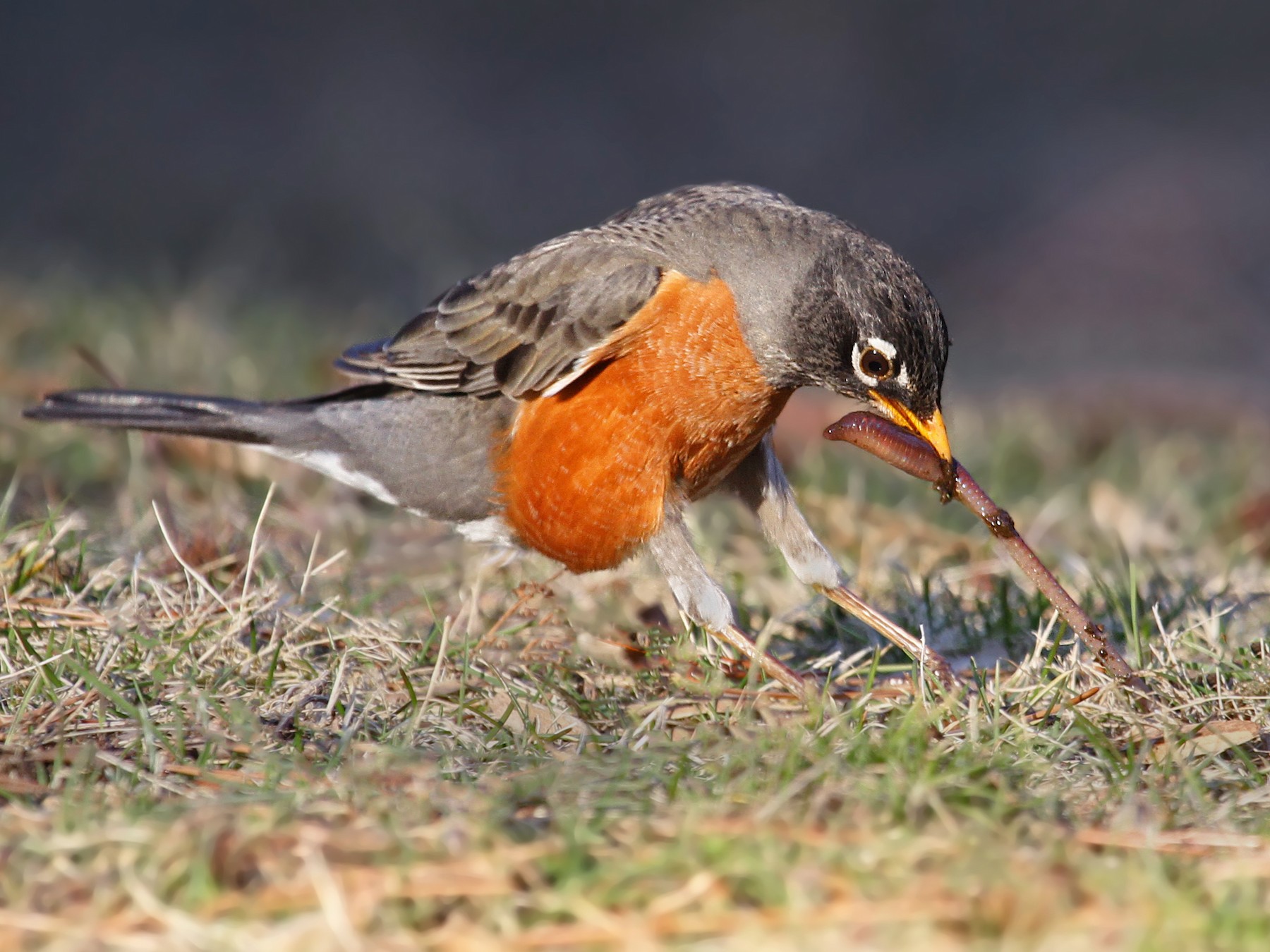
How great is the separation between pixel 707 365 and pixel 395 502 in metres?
1.41

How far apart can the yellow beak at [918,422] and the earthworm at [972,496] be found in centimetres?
8

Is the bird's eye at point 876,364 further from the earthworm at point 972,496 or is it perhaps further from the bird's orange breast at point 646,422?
the bird's orange breast at point 646,422

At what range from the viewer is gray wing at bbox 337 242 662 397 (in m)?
4.25

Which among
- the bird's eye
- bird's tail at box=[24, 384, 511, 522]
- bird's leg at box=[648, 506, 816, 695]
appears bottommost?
bird's leg at box=[648, 506, 816, 695]

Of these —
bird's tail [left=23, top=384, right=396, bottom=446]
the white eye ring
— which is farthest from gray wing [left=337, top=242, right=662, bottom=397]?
the white eye ring

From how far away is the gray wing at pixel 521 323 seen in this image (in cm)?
425

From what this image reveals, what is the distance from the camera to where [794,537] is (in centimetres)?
450

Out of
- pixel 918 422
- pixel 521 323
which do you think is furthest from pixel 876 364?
pixel 521 323

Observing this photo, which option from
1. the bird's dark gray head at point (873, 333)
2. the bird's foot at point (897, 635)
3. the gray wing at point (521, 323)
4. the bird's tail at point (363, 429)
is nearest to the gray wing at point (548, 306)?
the gray wing at point (521, 323)

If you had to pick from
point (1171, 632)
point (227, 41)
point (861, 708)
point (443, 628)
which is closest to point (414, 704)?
point (443, 628)

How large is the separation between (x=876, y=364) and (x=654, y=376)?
65cm

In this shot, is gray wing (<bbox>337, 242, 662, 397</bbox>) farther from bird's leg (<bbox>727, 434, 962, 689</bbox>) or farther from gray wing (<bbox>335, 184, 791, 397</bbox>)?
bird's leg (<bbox>727, 434, 962, 689</bbox>)

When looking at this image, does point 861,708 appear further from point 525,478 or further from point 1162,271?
point 1162,271

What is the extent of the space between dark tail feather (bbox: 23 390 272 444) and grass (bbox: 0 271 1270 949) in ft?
1.10
